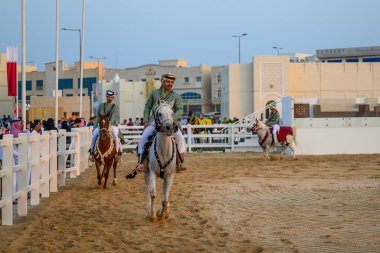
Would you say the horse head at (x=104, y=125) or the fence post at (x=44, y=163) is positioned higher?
the horse head at (x=104, y=125)

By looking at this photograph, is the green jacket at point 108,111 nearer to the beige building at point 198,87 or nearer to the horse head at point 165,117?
the horse head at point 165,117

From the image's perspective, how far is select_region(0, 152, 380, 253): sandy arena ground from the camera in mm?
9094

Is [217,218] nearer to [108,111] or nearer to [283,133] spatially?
[108,111]

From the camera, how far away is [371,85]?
61906mm

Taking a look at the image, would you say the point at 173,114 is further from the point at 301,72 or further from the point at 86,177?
the point at 301,72

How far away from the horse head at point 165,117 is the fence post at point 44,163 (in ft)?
14.9

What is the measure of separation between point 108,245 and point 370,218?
14.4ft

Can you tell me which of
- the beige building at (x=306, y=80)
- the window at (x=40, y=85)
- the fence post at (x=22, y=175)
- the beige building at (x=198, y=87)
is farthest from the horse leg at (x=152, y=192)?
the window at (x=40, y=85)

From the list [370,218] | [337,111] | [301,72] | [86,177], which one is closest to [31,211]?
[370,218]

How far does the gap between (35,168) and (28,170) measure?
2.23 ft

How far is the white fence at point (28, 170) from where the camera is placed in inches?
436

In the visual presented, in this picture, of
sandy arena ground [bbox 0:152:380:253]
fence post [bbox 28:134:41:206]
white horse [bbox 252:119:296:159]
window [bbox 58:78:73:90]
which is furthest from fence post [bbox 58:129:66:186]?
window [bbox 58:78:73:90]

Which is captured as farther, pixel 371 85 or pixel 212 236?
pixel 371 85

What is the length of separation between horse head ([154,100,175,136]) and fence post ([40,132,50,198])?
4529 mm
